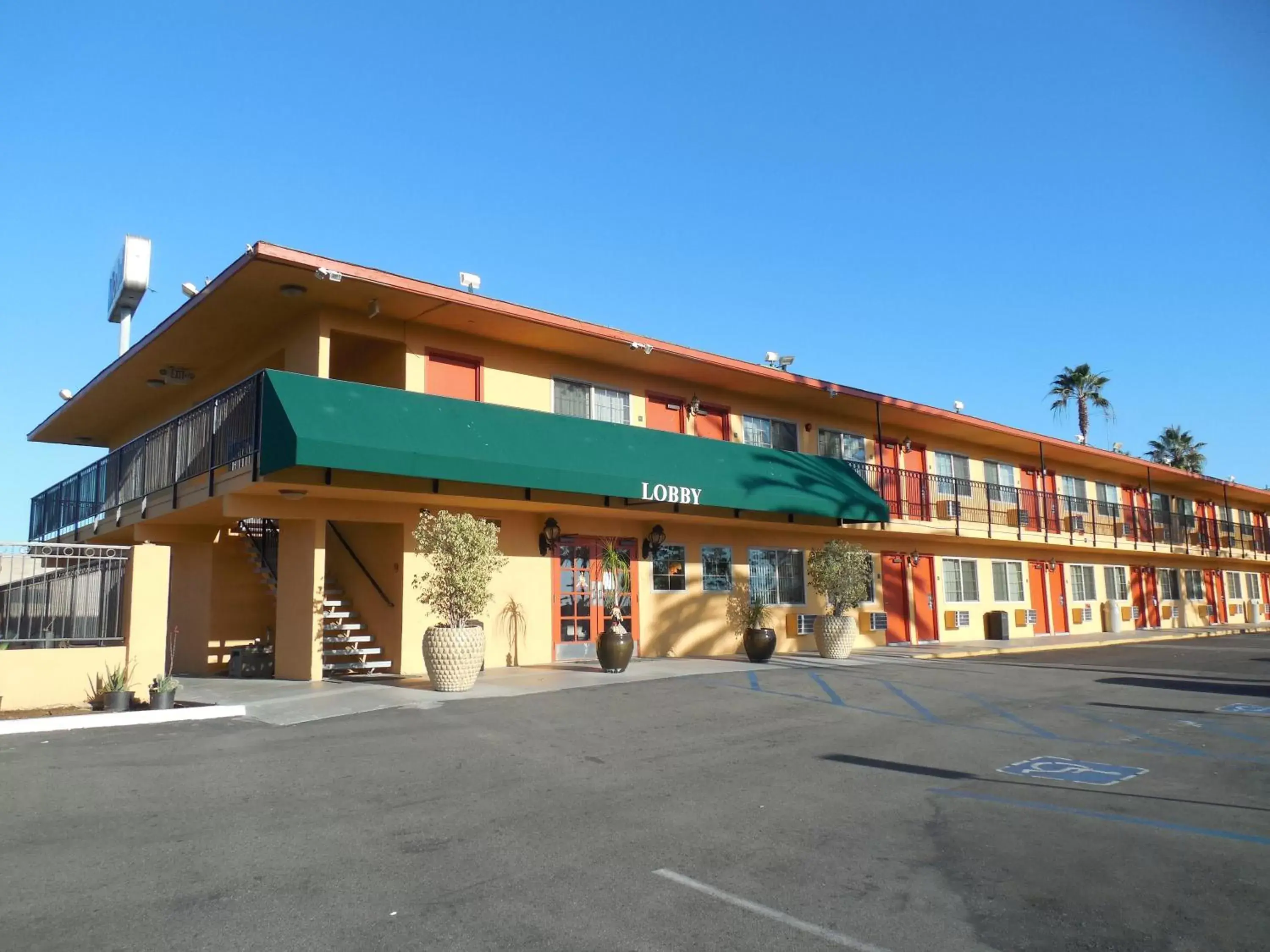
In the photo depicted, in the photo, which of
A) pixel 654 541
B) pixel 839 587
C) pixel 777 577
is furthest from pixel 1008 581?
pixel 654 541

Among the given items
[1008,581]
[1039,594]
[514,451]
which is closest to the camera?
[514,451]

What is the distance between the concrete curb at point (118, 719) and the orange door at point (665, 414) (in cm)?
1046

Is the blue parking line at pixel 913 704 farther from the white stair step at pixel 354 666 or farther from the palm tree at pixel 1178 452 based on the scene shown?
the palm tree at pixel 1178 452

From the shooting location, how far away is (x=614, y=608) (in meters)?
16.7

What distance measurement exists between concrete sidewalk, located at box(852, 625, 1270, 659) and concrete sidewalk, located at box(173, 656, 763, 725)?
18.7 feet

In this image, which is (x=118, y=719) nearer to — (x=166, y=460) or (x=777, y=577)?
(x=166, y=460)

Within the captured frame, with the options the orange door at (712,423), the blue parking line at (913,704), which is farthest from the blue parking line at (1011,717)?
the orange door at (712,423)

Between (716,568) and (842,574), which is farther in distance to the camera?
(716,568)

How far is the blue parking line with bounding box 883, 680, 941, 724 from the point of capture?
11.4 metres

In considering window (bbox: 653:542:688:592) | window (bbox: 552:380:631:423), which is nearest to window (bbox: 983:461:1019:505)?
window (bbox: 653:542:688:592)

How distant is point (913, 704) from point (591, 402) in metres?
8.90

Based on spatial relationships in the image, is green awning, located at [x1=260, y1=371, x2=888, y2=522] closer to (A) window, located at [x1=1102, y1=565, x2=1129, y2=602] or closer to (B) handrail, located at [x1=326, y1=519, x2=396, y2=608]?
(B) handrail, located at [x1=326, y1=519, x2=396, y2=608]

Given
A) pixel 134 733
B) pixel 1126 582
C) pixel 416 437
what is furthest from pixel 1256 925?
pixel 1126 582

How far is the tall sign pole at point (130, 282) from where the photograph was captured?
21.4m
